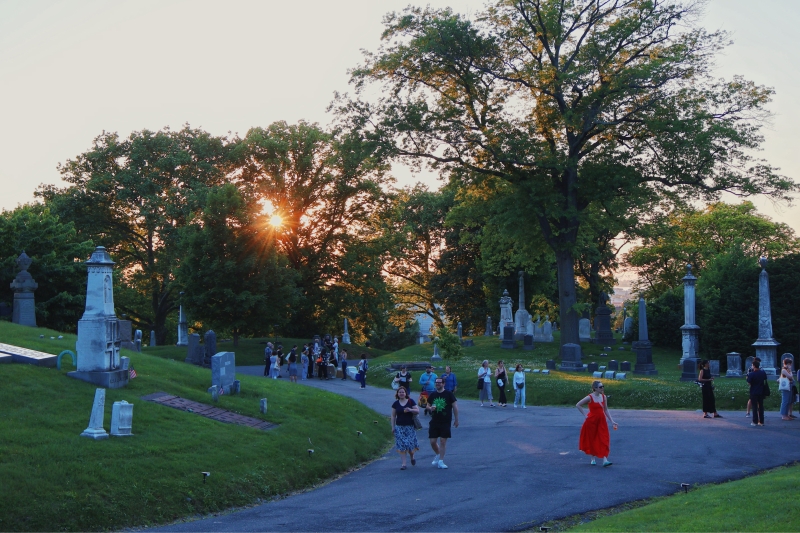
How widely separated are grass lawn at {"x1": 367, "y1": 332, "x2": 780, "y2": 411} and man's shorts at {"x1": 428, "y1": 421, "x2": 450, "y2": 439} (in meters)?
12.6

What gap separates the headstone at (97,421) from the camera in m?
13.5

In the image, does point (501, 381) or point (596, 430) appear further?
point (501, 381)

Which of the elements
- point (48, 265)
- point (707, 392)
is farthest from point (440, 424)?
point (48, 265)

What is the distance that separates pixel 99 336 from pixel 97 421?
4.12 meters

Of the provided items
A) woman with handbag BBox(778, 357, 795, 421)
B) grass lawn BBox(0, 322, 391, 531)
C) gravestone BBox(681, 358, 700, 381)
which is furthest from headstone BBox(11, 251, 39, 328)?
woman with handbag BBox(778, 357, 795, 421)

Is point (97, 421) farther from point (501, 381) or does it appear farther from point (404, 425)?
point (501, 381)

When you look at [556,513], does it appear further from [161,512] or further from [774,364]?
[774,364]

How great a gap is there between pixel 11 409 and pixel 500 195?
28879 mm

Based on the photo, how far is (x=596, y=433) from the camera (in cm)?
1502

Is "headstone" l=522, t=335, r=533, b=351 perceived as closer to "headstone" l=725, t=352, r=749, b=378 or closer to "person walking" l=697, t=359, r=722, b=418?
"headstone" l=725, t=352, r=749, b=378

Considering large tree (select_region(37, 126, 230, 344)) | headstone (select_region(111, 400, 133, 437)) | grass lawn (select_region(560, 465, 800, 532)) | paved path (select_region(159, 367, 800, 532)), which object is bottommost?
paved path (select_region(159, 367, 800, 532))

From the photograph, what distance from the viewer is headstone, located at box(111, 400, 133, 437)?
13953 millimetres

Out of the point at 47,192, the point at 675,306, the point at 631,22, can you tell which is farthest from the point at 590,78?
the point at 47,192

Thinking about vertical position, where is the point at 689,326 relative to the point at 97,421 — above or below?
above
